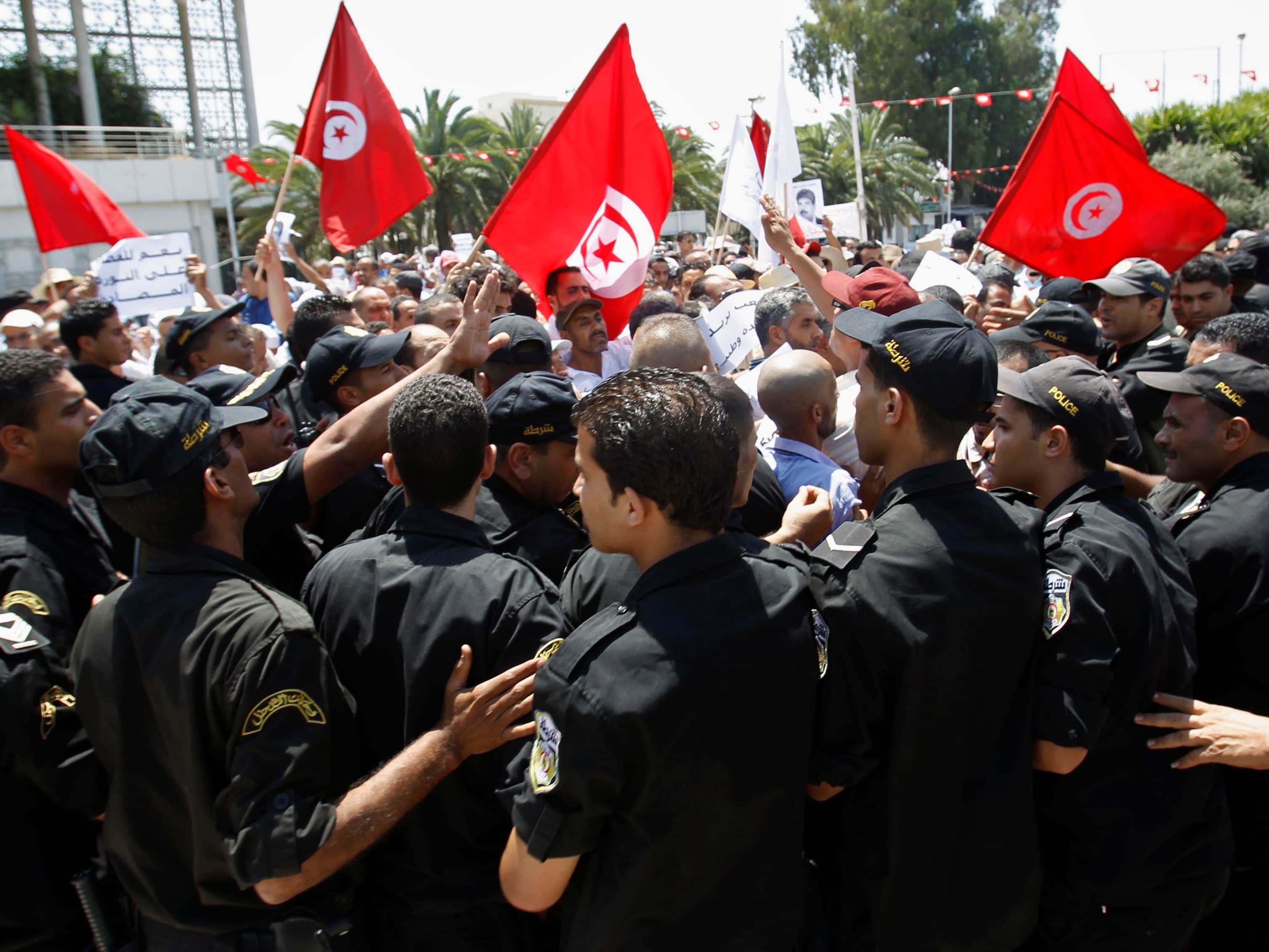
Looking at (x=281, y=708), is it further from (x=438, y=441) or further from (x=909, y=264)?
(x=909, y=264)

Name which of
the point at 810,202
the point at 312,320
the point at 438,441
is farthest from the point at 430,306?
the point at 810,202

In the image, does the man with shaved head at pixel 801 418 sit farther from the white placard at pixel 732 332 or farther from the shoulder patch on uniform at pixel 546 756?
the white placard at pixel 732 332

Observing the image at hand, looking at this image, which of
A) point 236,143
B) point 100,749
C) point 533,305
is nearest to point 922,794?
point 100,749

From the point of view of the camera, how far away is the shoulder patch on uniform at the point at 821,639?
6.69 ft

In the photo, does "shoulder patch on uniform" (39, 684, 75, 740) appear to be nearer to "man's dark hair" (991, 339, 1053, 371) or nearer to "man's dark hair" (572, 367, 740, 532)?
"man's dark hair" (572, 367, 740, 532)

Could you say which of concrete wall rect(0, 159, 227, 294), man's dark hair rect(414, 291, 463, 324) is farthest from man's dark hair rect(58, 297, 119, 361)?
concrete wall rect(0, 159, 227, 294)

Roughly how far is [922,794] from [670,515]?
33.2 inches

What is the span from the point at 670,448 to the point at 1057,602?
0.96 m

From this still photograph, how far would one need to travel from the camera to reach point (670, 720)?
1.79 metres

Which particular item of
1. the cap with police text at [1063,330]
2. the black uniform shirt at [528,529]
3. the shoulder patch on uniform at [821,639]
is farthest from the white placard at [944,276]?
the shoulder patch on uniform at [821,639]

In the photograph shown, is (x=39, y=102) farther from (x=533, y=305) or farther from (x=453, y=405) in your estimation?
(x=453, y=405)

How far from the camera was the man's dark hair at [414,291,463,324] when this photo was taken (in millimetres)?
5750

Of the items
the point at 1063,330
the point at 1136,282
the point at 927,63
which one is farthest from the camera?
the point at 927,63

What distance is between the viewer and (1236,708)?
268 centimetres
